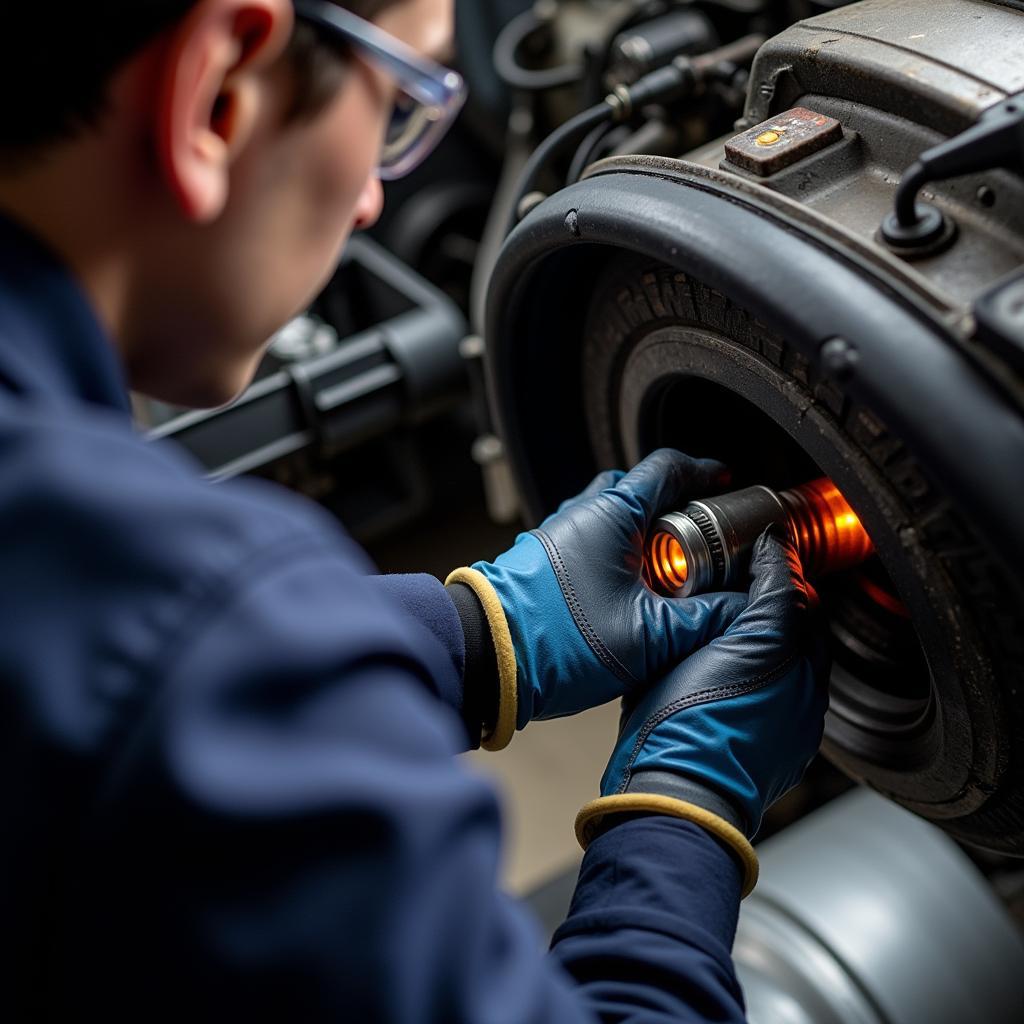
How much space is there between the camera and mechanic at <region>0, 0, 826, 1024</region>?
18.0 inches

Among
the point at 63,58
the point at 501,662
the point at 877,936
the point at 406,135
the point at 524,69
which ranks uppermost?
the point at 63,58

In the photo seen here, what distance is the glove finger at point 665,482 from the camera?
0.93m

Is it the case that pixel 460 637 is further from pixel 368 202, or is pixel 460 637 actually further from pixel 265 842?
pixel 265 842

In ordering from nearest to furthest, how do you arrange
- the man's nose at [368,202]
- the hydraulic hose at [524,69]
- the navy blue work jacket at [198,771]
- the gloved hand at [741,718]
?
the navy blue work jacket at [198,771] < the man's nose at [368,202] < the gloved hand at [741,718] < the hydraulic hose at [524,69]

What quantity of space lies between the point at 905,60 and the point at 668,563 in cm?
40

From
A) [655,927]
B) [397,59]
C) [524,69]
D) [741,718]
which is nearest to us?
[397,59]

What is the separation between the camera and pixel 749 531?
2.91ft

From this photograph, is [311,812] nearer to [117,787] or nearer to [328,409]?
[117,787]

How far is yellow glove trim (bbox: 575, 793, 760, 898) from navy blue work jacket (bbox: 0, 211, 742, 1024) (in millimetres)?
276

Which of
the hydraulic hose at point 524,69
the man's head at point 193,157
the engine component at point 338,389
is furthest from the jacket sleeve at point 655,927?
the hydraulic hose at point 524,69

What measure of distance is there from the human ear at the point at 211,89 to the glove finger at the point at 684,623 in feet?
1.53

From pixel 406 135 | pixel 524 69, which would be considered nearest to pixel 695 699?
pixel 406 135

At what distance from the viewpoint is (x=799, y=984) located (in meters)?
1.05

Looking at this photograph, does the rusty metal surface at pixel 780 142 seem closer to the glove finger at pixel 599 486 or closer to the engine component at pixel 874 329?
the engine component at pixel 874 329
